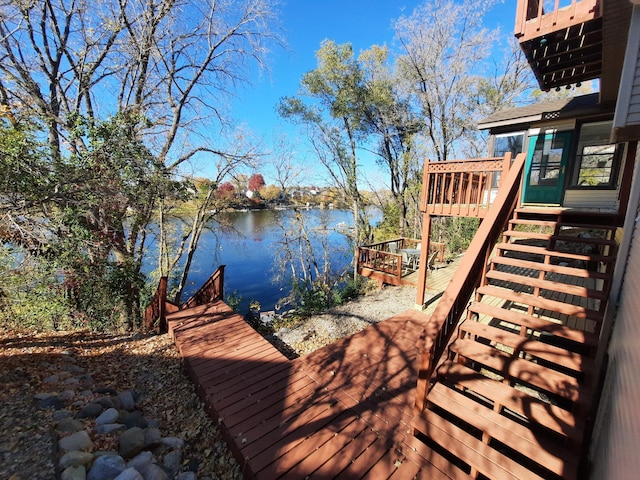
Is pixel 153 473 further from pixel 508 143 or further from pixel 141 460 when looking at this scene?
pixel 508 143

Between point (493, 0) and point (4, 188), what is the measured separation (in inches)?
588

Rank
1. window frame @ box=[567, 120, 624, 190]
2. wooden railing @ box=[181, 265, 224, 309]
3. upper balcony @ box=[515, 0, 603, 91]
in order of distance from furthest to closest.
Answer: wooden railing @ box=[181, 265, 224, 309] → window frame @ box=[567, 120, 624, 190] → upper balcony @ box=[515, 0, 603, 91]

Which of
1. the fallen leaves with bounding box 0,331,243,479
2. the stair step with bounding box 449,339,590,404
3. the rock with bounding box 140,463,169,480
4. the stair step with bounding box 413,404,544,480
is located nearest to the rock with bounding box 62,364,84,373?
the fallen leaves with bounding box 0,331,243,479

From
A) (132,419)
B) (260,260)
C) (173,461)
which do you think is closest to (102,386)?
(132,419)

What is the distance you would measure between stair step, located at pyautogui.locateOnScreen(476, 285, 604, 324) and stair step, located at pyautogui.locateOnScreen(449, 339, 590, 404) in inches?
23.6

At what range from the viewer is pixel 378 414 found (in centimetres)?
294

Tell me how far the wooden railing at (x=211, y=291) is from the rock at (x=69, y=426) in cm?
380

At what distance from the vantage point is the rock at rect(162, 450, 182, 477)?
248cm

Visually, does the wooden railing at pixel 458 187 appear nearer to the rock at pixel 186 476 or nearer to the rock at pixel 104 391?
the rock at pixel 186 476

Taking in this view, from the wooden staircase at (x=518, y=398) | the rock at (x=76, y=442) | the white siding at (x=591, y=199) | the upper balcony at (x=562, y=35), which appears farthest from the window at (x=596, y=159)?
the rock at (x=76, y=442)

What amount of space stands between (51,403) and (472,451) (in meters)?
4.19

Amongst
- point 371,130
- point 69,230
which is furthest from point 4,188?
point 371,130

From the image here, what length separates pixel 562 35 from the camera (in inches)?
135

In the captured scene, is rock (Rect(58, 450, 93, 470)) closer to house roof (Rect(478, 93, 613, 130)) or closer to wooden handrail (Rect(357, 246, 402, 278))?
wooden handrail (Rect(357, 246, 402, 278))
